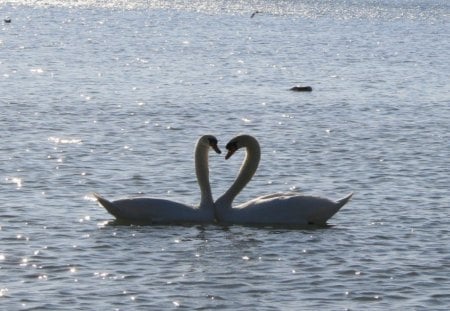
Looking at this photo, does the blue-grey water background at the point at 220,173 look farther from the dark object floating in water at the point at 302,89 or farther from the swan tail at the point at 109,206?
the dark object floating in water at the point at 302,89

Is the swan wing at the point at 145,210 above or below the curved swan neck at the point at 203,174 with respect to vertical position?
below

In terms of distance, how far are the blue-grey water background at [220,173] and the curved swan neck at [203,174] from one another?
622 millimetres

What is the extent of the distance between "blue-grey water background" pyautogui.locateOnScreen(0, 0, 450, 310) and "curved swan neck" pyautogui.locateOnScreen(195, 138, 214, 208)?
2.04ft

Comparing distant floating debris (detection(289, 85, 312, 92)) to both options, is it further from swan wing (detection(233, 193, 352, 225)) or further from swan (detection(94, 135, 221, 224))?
swan (detection(94, 135, 221, 224))

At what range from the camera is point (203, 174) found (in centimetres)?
1797

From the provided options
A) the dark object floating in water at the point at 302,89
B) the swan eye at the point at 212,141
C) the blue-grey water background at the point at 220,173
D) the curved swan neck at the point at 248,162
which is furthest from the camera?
the dark object floating in water at the point at 302,89

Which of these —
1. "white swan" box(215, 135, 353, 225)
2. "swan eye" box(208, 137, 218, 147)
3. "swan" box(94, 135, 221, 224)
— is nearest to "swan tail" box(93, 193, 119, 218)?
"swan" box(94, 135, 221, 224)

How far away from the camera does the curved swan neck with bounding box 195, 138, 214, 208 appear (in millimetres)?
17656

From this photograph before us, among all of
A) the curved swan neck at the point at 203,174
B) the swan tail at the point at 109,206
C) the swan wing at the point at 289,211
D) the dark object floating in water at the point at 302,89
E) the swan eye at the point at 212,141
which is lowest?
the swan wing at the point at 289,211

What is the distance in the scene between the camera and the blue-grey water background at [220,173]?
542 inches

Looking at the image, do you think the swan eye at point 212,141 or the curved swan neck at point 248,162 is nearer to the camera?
the swan eye at point 212,141

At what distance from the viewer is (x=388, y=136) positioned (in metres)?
26.8

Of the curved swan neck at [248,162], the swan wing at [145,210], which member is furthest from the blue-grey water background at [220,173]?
the curved swan neck at [248,162]

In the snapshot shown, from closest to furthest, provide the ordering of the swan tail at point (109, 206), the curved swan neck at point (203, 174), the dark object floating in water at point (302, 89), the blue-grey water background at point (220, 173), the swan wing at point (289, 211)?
the blue-grey water background at point (220, 173), the swan tail at point (109, 206), the swan wing at point (289, 211), the curved swan neck at point (203, 174), the dark object floating in water at point (302, 89)
